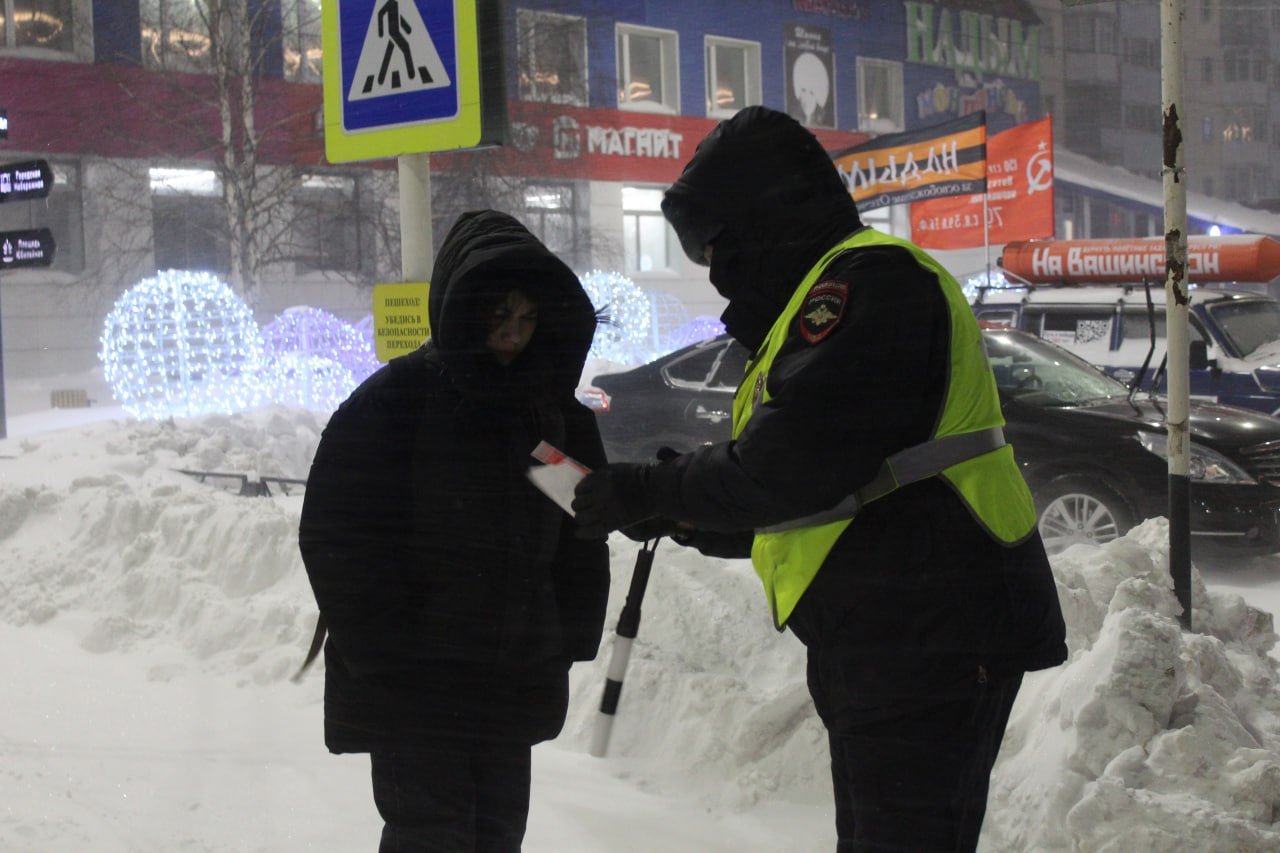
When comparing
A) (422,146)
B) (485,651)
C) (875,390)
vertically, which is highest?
(422,146)

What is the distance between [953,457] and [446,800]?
1214 millimetres

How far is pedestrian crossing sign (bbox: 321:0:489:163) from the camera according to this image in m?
4.36

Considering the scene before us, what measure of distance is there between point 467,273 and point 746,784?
2.20m

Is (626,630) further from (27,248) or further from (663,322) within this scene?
(663,322)

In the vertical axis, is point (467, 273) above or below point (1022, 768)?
above

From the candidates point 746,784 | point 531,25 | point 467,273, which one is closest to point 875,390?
point 467,273

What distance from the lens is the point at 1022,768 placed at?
3.75 m

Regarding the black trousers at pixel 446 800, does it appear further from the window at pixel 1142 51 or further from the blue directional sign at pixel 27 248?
the window at pixel 1142 51

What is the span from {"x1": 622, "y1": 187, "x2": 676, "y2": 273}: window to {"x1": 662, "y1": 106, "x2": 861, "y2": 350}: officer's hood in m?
24.9

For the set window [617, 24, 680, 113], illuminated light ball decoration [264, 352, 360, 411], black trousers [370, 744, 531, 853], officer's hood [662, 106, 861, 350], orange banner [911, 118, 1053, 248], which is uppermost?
window [617, 24, 680, 113]

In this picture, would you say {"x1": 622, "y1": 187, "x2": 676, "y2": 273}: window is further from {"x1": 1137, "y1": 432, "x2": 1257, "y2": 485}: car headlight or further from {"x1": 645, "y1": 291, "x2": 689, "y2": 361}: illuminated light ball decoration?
{"x1": 1137, "y1": 432, "x2": 1257, "y2": 485}: car headlight

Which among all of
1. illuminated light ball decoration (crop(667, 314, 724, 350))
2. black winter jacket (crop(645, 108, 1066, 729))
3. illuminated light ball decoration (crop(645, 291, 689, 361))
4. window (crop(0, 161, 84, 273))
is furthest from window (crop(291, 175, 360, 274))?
black winter jacket (crop(645, 108, 1066, 729))

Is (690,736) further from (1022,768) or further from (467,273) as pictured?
(467,273)

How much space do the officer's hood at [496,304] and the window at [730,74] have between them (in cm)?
2744
